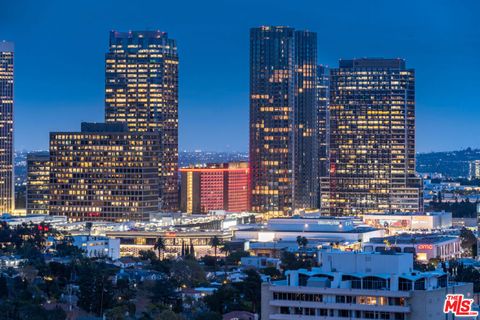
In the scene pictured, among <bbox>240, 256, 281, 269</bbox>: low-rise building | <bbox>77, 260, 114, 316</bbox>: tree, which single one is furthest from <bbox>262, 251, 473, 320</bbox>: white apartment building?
<bbox>240, 256, 281, 269</bbox>: low-rise building

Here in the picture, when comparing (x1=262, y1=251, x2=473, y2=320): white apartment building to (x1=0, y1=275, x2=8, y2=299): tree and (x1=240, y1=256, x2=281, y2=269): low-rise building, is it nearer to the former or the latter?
(x1=0, y1=275, x2=8, y2=299): tree

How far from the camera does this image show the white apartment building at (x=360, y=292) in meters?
90.4

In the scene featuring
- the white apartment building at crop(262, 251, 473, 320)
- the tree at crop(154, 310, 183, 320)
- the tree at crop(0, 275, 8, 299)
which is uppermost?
the white apartment building at crop(262, 251, 473, 320)

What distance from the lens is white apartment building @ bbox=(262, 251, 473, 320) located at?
90.4 m

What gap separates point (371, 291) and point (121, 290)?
190 feet

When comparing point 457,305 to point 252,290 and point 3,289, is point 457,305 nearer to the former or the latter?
point 252,290

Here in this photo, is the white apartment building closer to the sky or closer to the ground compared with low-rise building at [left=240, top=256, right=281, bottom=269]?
closer to the sky

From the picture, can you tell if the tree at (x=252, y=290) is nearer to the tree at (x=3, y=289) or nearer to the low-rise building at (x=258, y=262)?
the tree at (x=3, y=289)

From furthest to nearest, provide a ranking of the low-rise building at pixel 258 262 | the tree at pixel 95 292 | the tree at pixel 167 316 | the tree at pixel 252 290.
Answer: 1. the low-rise building at pixel 258 262
2. the tree at pixel 95 292
3. the tree at pixel 252 290
4. the tree at pixel 167 316

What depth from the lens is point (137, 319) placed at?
123 meters

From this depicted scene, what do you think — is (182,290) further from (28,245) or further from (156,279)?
(28,245)

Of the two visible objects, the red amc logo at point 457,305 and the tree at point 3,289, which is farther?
the tree at point 3,289

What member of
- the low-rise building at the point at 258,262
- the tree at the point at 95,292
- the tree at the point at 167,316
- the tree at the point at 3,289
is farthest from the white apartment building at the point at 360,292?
the low-rise building at the point at 258,262

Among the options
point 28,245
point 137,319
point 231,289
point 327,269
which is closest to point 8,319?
point 137,319
